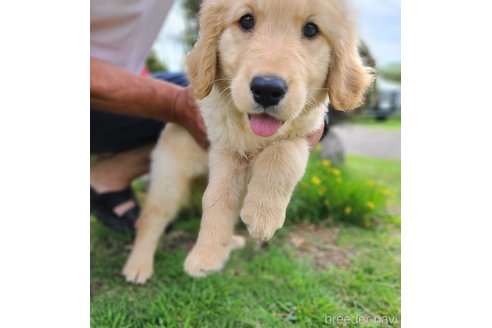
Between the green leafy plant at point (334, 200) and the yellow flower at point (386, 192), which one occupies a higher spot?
the green leafy plant at point (334, 200)

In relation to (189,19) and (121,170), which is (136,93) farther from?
(121,170)

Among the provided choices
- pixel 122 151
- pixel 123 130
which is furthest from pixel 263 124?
pixel 122 151

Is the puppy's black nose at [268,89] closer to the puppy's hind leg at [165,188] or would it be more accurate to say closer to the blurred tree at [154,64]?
the puppy's hind leg at [165,188]

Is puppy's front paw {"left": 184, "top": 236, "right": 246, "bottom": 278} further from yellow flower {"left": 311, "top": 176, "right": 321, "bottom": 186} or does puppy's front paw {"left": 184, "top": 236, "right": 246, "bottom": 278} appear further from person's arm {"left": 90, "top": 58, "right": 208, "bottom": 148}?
yellow flower {"left": 311, "top": 176, "right": 321, "bottom": 186}

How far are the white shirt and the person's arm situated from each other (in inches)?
6.8

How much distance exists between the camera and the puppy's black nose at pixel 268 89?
40.2 inches

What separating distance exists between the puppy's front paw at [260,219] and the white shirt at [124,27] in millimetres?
1168

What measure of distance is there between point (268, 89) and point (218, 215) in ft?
1.37

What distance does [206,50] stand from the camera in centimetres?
123

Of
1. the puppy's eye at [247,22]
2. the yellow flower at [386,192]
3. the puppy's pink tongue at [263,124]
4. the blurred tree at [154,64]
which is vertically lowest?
the yellow flower at [386,192]

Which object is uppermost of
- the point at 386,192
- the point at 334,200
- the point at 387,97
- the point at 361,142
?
the point at 387,97

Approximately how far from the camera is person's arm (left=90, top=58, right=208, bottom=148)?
6.02 ft

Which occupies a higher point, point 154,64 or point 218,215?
point 218,215

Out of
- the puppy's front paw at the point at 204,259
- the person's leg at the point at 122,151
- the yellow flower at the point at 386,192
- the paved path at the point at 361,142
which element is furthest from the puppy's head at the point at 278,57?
the paved path at the point at 361,142
